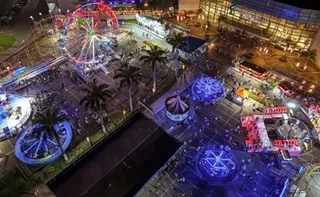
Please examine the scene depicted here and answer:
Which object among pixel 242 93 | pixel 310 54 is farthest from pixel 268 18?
pixel 242 93

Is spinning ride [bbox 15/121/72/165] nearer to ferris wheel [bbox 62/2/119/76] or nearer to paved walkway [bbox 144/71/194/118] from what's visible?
paved walkway [bbox 144/71/194/118]

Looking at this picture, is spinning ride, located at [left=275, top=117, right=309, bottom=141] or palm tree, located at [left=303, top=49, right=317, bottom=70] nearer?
spinning ride, located at [left=275, top=117, right=309, bottom=141]

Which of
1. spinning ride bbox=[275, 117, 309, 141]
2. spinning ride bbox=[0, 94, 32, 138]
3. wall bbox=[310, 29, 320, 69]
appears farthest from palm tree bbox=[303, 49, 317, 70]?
spinning ride bbox=[0, 94, 32, 138]

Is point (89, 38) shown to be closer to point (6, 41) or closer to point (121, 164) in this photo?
point (6, 41)

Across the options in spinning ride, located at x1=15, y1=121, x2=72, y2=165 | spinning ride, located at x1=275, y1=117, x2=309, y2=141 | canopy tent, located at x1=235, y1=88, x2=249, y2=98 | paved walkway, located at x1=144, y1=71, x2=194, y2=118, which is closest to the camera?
spinning ride, located at x1=15, y1=121, x2=72, y2=165

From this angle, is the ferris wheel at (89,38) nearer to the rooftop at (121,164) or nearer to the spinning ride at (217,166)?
the rooftop at (121,164)

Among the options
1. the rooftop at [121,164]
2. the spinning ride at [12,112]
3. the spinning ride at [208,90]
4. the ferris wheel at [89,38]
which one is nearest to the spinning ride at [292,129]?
the spinning ride at [208,90]
